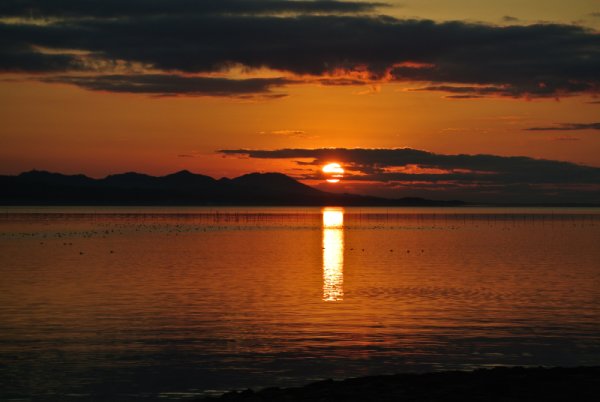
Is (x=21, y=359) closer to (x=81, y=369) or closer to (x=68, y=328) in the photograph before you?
(x=81, y=369)

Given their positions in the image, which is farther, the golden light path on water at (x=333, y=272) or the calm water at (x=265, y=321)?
the golden light path on water at (x=333, y=272)

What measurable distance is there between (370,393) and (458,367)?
19.2ft

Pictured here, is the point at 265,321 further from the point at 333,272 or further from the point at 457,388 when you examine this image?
the point at 333,272

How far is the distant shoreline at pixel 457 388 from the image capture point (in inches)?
641

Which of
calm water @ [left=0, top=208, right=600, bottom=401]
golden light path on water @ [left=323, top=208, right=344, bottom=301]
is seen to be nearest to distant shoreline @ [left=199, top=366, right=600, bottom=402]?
calm water @ [left=0, top=208, right=600, bottom=401]

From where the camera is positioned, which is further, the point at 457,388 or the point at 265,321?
the point at 265,321

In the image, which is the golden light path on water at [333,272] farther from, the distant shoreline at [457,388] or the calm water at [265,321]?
the distant shoreline at [457,388]

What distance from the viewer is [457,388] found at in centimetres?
1716

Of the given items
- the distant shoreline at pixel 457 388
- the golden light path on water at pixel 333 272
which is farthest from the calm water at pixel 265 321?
the distant shoreline at pixel 457 388

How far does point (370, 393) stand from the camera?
664 inches

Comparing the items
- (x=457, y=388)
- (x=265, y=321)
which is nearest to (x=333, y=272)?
(x=265, y=321)

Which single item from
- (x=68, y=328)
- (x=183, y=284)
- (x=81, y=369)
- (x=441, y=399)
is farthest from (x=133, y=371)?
(x=183, y=284)

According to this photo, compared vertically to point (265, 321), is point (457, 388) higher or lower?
higher

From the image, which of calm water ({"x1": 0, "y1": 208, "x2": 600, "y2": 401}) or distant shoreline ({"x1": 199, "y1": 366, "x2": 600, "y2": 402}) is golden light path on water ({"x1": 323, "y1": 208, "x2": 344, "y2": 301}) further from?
distant shoreline ({"x1": 199, "y1": 366, "x2": 600, "y2": 402})
